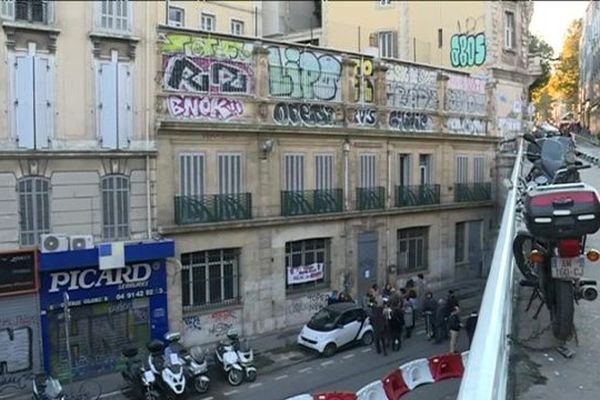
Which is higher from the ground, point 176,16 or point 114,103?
point 176,16

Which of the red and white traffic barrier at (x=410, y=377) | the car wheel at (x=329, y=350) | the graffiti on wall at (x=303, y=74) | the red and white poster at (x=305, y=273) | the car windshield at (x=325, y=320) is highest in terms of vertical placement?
the graffiti on wall at (x=303, y=74)

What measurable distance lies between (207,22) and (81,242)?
14.3m

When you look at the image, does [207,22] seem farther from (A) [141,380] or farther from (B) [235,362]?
(A) [141,380]

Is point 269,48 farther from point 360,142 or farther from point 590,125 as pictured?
point 590,125

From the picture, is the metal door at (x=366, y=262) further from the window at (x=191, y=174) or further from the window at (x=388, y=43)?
the window at (x=388, y=43)

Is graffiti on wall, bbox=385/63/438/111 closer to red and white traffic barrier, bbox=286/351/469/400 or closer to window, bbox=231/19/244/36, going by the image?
window, bbox=231/19/244/36

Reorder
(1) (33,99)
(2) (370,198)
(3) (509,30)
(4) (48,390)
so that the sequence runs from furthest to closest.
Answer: (3) (509,30) → (2) (370,198) → (1) (33,99) → (4) (48,390)

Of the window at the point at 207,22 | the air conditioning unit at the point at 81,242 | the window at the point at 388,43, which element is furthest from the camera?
the window at the point at 388,43

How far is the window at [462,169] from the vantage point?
30719mm

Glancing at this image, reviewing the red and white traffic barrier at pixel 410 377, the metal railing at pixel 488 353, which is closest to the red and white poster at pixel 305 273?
the red and white traffic barrier at pixel 410 377

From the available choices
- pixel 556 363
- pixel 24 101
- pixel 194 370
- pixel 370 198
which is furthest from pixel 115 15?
pixel 556 363

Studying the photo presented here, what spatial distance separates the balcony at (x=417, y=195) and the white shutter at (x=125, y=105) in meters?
12.1

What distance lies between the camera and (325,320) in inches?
789

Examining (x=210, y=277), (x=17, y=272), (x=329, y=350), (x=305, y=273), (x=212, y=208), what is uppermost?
(x=212, y=208)
